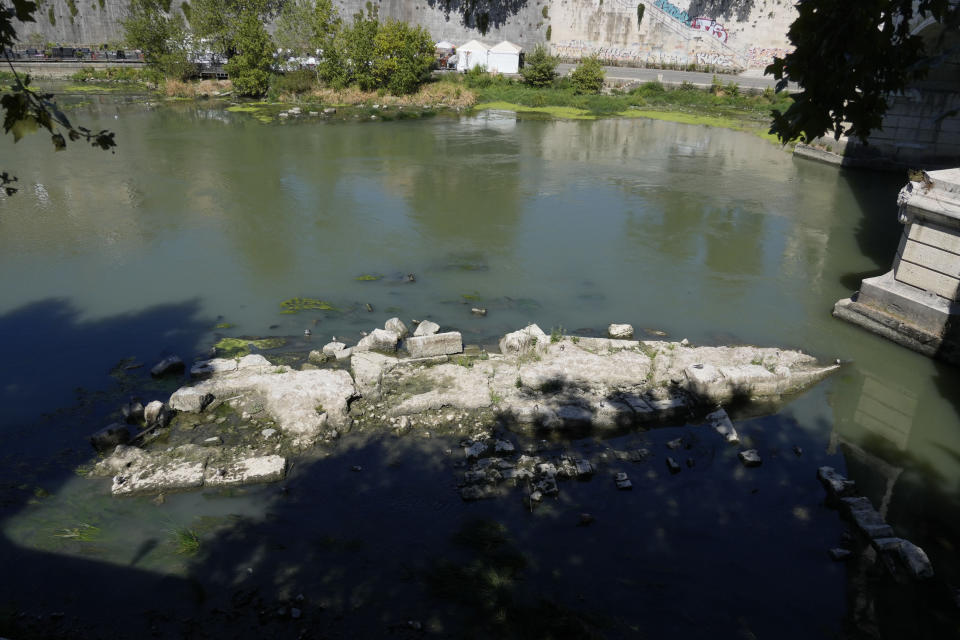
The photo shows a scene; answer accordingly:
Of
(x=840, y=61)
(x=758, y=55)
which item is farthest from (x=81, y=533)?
(x=758, y=55)

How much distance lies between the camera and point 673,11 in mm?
48062

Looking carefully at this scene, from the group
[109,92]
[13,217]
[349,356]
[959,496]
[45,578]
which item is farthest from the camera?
[109,92]

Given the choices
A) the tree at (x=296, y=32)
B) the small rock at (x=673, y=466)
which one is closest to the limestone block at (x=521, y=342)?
the small rock at (x=673, y=466)

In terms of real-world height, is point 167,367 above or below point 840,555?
above

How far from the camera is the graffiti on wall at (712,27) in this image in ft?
155

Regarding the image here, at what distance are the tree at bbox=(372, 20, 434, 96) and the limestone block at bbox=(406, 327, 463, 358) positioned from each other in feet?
96.8

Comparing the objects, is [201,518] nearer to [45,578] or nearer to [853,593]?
[45,578]

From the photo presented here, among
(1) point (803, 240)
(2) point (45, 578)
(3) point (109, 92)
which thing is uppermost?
(3) point (109, 92)

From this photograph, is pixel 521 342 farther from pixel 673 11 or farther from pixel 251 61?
pixel 673 11

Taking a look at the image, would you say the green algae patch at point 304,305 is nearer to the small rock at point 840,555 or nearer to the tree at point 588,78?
the small rock at point 840,555

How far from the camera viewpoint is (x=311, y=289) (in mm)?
11797

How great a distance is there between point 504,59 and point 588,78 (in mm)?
7414

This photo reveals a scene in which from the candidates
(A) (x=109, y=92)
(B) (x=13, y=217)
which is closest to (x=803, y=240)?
(B) (x=13, y=217)

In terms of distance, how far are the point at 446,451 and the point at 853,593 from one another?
409cm
